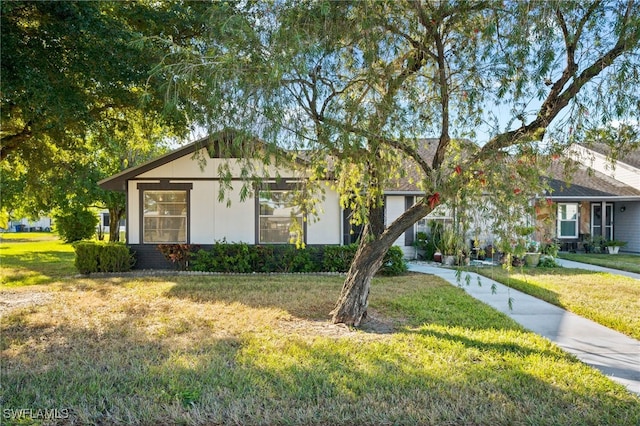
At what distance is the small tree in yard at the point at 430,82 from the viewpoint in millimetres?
4398

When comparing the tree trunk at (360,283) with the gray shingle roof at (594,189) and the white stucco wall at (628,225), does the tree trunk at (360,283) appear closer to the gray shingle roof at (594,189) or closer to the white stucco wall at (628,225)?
the gray shingle roof at (594,189)

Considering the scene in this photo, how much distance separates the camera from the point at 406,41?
5.59 meters

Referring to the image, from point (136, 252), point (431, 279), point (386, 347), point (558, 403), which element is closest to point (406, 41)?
point (386, 347)

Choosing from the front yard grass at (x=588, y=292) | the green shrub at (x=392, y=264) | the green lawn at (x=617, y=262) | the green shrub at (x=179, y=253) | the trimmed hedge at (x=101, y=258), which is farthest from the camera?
the green lawn at (x=617, y=262)

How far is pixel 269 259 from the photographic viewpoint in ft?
38.7

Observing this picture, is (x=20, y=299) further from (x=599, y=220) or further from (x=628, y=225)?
(x=628, y=225)

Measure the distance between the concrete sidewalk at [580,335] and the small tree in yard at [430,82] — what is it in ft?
6.39

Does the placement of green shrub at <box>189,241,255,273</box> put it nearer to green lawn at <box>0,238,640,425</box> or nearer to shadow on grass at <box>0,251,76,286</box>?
shadow on grass at <box>0,251,76,286</box>

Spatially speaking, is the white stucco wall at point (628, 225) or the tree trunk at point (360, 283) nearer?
the tree trunk at point (360, 283)

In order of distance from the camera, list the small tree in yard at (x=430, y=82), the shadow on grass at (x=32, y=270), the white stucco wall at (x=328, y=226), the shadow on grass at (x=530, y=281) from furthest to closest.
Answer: the white stucco wall at (x=328, y=226) < the shadow on grass at (x=32, y=270) < the shadow on grass at (x=530, y=281) < the small tree in yard at (x=430, y=82)

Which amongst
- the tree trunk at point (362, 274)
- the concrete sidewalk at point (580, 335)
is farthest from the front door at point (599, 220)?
the tree trunk at point (362, 274)

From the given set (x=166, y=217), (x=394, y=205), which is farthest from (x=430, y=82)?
(x=394, y=205)

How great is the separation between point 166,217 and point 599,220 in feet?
60.3
